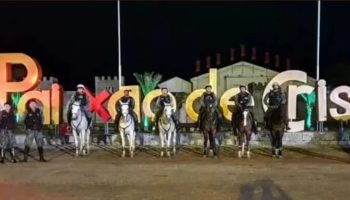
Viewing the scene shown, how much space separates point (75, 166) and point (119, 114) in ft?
9.64

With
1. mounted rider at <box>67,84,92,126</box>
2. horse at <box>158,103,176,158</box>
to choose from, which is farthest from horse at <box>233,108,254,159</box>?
mounted rider at <box>67,84,92,126</box>

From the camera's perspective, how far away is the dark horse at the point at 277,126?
20.9 metres

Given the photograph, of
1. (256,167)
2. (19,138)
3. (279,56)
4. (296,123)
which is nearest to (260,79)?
(279,56)

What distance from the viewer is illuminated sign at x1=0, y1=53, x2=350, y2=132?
2367cm

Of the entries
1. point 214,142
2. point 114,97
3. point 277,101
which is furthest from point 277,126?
point 114,97

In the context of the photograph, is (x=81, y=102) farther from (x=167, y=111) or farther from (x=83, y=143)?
(x=167, y=111)

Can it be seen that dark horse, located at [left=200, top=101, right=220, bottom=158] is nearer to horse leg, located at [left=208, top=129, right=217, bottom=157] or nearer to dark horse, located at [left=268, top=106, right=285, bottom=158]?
horse leg, located at [left=208, top=129, right=217, bottom=157]

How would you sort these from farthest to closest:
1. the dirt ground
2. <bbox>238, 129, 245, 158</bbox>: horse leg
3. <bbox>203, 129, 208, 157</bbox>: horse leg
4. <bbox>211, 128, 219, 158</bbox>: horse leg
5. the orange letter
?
the orange letter, <bbox>203, 129, 208, 157</bbox>: horse leg, <bbox>211, 128, 219, 158</bbox>: horse leg, <bbox>238, 129, 245, 158</bbox>: horse leg, the dirt ground

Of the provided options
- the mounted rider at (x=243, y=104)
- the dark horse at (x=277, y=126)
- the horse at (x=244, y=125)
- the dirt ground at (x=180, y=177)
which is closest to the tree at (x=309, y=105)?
the dirt ground at (x=180, y=177)

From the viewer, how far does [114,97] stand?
2436 centimetres

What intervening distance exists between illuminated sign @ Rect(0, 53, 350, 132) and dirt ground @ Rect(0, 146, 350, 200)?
199 centimetres

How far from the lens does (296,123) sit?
24.4m

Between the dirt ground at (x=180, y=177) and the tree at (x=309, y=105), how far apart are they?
2691 mm

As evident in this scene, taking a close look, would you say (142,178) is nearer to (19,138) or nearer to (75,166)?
(75,166)
